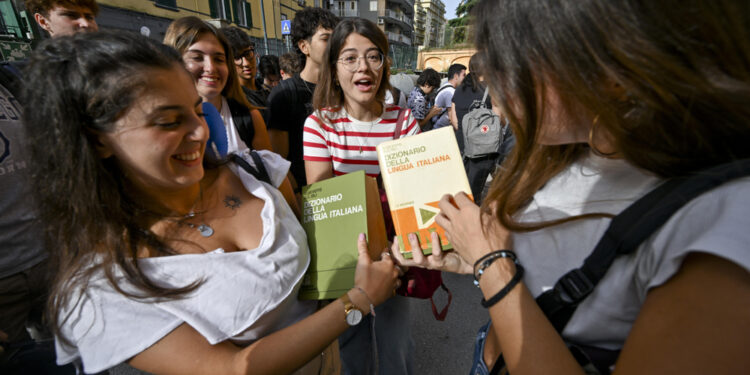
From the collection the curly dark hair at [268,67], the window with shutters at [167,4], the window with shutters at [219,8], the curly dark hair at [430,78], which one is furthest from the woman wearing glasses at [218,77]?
the window with shutters at [219,8]

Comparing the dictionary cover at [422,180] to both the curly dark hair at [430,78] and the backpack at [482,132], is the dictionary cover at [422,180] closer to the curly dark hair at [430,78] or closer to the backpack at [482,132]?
the backpack at [482,132]

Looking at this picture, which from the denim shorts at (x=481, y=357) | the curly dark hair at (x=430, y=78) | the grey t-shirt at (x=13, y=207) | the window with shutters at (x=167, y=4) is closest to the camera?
the denim shorts at (x=481, y=357)

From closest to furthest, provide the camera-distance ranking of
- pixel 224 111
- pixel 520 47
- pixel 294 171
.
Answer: pixel 520 47
pixel 224 111
pixel 294 171

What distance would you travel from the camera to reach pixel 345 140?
1.79 m

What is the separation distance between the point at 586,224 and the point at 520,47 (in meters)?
0.47

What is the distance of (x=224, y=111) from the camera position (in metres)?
2.13

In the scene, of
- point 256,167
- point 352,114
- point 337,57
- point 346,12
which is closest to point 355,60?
point 337,57

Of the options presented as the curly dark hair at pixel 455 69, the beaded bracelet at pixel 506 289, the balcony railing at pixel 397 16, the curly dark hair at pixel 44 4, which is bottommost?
the beaded bracelet at pixel 506 289

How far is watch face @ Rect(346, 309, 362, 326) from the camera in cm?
107

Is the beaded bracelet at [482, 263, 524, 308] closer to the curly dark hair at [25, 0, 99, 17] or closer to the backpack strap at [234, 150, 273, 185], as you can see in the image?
the backpack strap at [234, 150, 273, 185]

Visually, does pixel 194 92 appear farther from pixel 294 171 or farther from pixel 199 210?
pixel 294 171

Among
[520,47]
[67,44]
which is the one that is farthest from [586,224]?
[67,44]

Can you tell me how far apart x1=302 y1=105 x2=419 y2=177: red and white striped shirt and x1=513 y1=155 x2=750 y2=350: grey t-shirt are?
1.04 meters

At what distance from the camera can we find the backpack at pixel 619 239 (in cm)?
52
